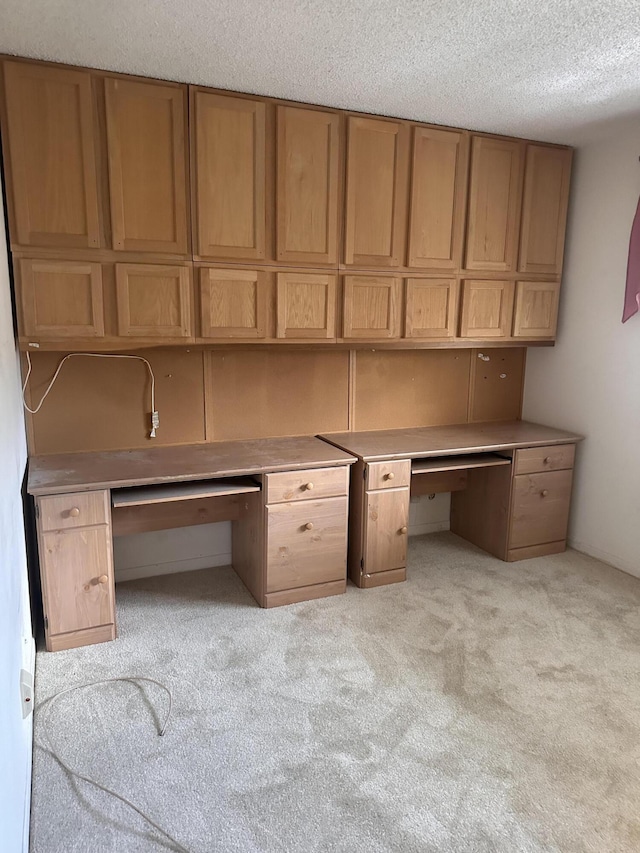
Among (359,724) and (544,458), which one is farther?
(544,458)

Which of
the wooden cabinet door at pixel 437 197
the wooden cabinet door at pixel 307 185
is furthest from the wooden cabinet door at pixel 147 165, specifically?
the wooden cabinet door at pixel 437 197

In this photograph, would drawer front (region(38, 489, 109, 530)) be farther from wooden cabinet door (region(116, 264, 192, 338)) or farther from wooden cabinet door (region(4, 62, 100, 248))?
wooden cabinet door (region(4, 62, 100, 248))

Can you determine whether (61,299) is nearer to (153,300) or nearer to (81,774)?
(153,300)

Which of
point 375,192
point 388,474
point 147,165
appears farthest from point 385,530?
point 147,165

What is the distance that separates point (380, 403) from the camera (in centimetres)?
342

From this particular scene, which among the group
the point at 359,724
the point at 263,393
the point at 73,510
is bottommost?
the point at 359,724

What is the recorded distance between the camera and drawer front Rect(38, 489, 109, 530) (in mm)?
2273

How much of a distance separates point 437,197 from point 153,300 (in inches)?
60.9

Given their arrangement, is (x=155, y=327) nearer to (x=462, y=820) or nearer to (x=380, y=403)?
(x=380, y=403)

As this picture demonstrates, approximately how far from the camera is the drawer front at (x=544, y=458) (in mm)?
3230

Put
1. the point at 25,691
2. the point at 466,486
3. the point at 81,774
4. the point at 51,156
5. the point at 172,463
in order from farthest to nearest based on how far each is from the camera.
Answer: the point at 466,486
the point at 172,463
the point at 51,156
the point at 81,774
the point at 25,691

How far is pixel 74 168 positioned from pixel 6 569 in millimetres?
1645

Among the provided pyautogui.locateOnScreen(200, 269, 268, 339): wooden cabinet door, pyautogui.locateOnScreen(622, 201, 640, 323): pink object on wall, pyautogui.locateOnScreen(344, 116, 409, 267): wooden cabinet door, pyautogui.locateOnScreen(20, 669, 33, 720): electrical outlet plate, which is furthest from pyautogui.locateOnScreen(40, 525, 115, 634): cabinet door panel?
pyautogui.locateOnScreen(622, 201, 640, 323): pink object on wall

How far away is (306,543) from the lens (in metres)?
2.79
